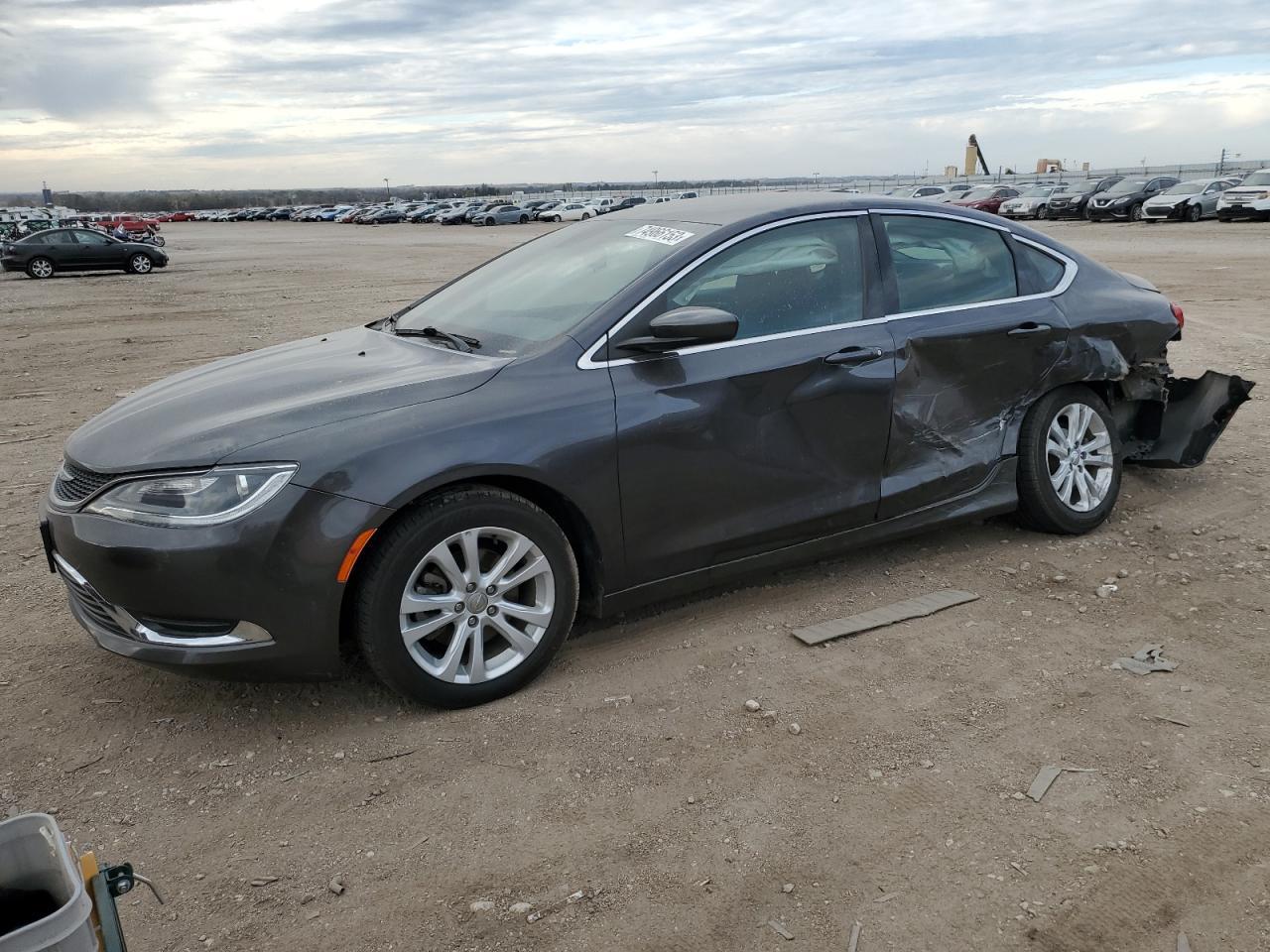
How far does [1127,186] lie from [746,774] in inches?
1607

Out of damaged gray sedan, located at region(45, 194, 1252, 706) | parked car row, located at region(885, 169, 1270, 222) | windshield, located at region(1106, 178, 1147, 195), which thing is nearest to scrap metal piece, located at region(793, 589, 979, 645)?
damaged gray sedan, located at region(45, 194, 1252, 706)

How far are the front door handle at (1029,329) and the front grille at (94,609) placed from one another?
3.78 meters

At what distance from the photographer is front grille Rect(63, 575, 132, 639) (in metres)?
3.37

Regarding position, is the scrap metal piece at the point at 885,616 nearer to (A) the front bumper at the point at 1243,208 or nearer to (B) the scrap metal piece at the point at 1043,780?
(B) the scrap metal piece at the point at 1043,780

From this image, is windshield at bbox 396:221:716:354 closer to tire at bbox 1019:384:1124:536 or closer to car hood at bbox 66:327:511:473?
car hood at bbox 66:327:511:473

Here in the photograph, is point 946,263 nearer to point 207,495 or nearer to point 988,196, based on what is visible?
point 207,495

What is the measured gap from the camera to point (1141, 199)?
36.5 meters

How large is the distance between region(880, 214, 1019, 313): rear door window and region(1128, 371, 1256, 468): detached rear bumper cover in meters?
1.37

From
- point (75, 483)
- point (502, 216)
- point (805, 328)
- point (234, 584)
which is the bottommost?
point (234, 584)

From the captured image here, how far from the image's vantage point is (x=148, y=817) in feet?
10.1

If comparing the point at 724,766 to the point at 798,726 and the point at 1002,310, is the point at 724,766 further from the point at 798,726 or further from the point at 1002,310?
the point at 1002,310

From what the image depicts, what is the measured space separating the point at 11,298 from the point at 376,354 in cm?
2099

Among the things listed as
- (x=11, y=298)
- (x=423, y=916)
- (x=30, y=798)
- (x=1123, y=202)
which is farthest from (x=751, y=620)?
(x=1123, y=202)

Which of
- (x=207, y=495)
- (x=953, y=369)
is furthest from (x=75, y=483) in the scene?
(x=953, y=369)
